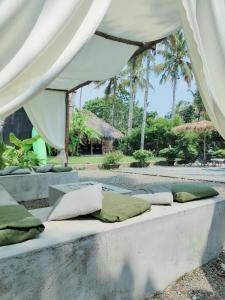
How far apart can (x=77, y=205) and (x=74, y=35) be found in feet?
3.75

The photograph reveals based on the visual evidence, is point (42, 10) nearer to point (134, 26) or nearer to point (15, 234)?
point (15, 234)

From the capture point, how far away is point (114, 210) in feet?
7.25

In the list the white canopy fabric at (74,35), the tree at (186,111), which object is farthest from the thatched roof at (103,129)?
the white canopy fabric at (74,35)

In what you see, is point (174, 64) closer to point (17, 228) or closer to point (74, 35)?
point (74, 35)

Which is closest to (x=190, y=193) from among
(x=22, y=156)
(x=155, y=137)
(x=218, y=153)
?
(x=22, y=156)

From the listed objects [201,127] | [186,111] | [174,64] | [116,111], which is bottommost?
[201,127]

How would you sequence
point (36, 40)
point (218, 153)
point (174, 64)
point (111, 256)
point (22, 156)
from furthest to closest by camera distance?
point (174, 64)
point (218, 153)
point (22, 156)
point (111, 256)
point (36, 40)

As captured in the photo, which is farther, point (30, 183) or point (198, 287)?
point (30, 183)

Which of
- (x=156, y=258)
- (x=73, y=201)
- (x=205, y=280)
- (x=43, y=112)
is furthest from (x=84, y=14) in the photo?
(x=43, y=112)

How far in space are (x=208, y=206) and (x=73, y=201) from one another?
1272 millimetres

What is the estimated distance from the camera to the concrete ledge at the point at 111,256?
1626mm

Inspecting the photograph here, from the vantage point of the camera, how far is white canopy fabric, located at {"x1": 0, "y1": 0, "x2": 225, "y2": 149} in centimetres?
163

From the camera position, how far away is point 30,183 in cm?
550

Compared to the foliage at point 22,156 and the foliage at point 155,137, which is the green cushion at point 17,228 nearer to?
the foliage at point 22,156
